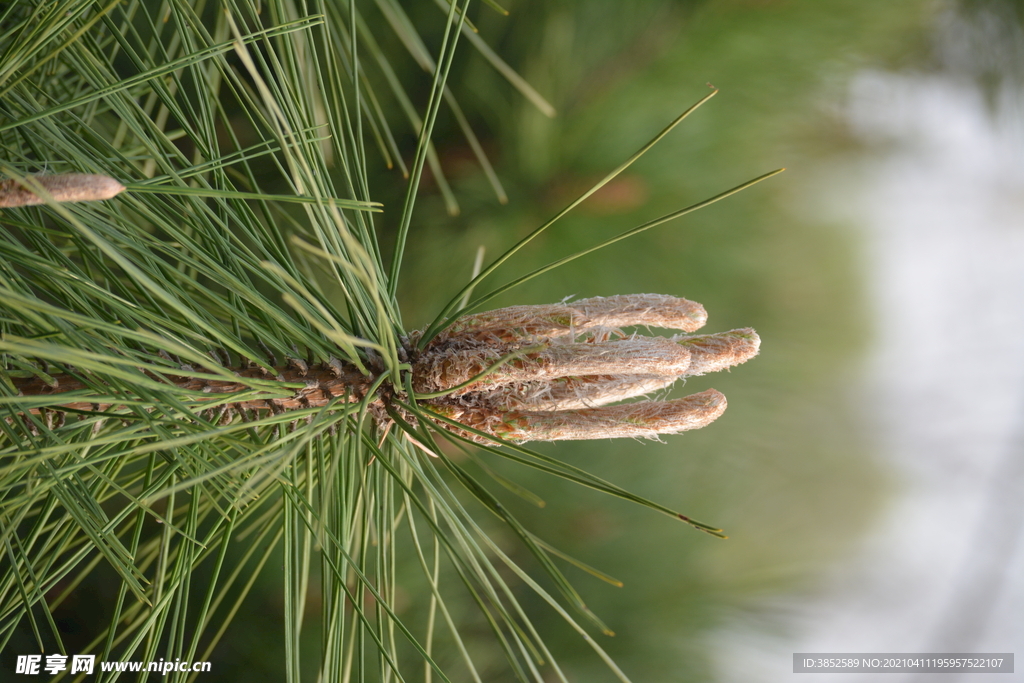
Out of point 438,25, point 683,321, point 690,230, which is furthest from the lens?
point 690,230

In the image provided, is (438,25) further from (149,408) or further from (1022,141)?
(1022,141)

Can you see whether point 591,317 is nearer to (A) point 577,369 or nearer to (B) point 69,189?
(A) point 577,369

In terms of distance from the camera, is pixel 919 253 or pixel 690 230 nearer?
pixel 690 230

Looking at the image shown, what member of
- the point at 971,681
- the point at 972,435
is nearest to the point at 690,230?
the point at 972,435

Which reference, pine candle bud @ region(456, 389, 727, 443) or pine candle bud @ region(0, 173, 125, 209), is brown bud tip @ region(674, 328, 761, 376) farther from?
pine candle bud @ region(0, 173, 125, 209)

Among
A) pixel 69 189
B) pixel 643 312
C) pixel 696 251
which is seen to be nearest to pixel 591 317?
pixel 643 312

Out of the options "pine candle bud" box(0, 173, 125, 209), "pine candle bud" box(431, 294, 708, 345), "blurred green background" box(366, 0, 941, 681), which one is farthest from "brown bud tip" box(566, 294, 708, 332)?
"blurred green background" box(366, 0, 941, 681)
